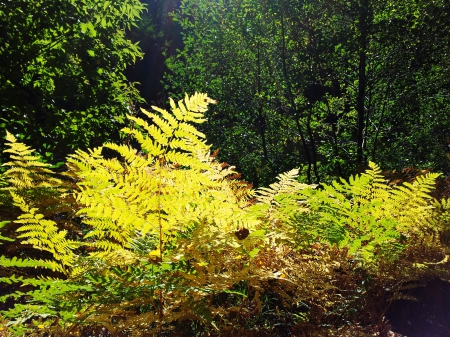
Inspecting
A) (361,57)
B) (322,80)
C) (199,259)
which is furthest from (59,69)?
(361,57)

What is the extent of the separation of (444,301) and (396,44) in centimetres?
703

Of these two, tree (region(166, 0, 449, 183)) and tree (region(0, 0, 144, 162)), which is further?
tree (region(166, 0, 449, 183))

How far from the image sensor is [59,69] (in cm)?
474

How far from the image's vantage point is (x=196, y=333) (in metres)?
0.98

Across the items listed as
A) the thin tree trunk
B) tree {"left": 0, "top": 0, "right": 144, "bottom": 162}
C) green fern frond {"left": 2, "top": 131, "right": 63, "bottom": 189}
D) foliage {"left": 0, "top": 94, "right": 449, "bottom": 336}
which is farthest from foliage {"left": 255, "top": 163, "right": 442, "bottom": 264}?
the thin tree trunk

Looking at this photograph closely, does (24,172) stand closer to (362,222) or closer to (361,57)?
(362,222)

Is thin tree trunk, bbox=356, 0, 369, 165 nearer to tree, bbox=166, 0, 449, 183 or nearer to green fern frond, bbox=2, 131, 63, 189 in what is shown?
tree, bbox=166, 0, 449, 183

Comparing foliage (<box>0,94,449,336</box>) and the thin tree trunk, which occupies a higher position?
the thin tree trunk

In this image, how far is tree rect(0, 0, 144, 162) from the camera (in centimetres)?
424

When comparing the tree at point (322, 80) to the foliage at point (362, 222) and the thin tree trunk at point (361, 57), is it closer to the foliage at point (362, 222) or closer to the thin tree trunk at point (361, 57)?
the thin tree trunk at point (361, 57)

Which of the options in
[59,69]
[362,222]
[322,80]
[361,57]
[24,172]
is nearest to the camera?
[362,222]

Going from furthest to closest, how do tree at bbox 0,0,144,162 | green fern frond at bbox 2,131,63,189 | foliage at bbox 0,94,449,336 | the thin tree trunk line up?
the thin tree trunk
tree at bbox 0,0,144,162
green fern frond at bbox 2,131,63,189
foliage at bbox 0,94,449,336

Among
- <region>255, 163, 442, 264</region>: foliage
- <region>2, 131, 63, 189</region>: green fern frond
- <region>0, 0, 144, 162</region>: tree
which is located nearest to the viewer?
<region>255, 163, 442, 264</region>: foliage

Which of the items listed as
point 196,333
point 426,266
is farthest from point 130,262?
point 426,266
